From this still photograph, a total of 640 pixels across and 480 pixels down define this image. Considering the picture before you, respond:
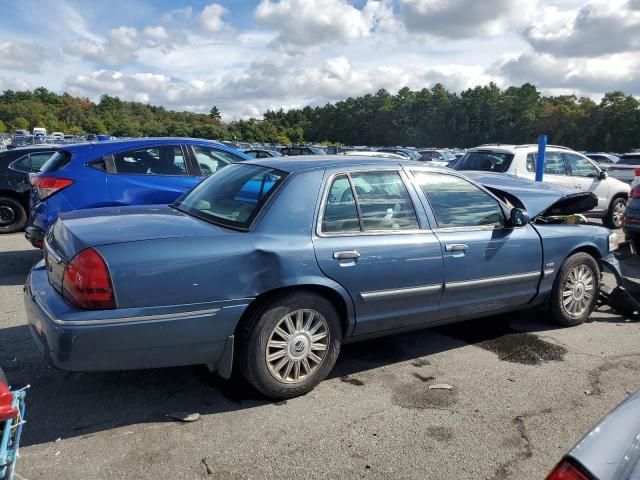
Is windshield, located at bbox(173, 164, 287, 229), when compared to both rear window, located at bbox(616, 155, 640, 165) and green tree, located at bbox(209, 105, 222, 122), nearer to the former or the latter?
rear window, located at bbox(616, 155, 640, 165)

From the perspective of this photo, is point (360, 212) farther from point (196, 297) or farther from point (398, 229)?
point (196, 297)

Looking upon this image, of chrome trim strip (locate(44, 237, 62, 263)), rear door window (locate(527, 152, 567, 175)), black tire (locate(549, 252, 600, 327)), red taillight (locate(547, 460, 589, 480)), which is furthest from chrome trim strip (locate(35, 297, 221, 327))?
rear door window (locate(527, 152, 567, 175))

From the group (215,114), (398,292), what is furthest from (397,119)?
(398,292)

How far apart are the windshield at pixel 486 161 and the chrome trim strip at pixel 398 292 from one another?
6.58 meters

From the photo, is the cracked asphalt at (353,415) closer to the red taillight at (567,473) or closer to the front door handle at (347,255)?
the front door handle at (347,255)

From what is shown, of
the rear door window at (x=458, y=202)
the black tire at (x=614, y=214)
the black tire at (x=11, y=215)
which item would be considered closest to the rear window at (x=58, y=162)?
the black tire at (x=11, y=215)

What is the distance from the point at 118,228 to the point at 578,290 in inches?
161

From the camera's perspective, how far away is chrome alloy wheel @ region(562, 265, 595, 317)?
5008mm

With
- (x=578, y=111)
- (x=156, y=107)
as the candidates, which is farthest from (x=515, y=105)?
(x=156, y=107)

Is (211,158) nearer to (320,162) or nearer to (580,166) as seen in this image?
(320,162)

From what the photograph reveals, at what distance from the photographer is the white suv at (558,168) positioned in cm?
999

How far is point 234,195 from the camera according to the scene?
3.92m

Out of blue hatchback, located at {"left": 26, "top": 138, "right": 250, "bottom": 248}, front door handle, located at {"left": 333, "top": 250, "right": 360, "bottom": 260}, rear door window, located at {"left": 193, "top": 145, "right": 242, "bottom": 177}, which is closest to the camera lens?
front door handle, located at {"left": 333, "top": 250, "right": 360, "bottom": 260}

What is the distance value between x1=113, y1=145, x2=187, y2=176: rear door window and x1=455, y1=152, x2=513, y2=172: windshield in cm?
558
